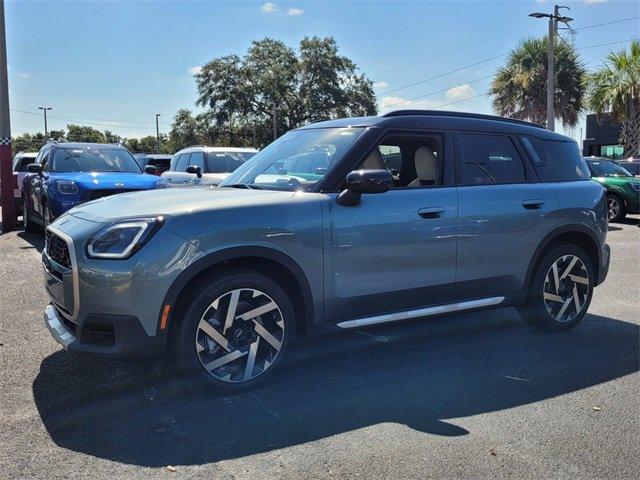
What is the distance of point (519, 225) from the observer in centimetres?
496

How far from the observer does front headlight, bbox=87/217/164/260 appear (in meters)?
3.56

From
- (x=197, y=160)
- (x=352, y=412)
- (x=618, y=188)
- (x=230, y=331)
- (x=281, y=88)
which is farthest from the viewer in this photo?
(x=281, y=88)

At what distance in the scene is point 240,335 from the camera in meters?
Answer: 3.92

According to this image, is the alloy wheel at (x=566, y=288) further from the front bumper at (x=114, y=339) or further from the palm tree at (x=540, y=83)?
the palm tree at (x=540, y=83)

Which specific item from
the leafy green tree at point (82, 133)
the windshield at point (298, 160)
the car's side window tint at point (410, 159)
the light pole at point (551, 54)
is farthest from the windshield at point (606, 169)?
the leafy green tree at point (82, 133)

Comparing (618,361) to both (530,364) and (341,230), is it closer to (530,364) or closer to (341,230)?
(530,364)

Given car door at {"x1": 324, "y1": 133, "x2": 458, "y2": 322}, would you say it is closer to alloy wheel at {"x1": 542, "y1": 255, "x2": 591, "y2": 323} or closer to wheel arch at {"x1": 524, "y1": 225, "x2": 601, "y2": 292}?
wheel arch at {"x1": 524, "y1": 225, "x2": 601, "y2": 292}

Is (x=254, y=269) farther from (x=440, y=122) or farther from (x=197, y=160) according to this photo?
(x=197, y=160)

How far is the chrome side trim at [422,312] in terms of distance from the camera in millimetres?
4246

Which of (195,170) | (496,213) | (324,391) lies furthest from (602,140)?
(324,391)

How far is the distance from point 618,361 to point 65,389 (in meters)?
4.19

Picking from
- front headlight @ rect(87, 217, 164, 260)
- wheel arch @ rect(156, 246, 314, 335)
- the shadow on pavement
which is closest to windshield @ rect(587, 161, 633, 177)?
the shadow on pavement

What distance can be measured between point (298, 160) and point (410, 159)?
1100 mm

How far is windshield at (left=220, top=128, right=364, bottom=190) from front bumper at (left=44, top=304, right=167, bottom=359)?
4.93 feet
